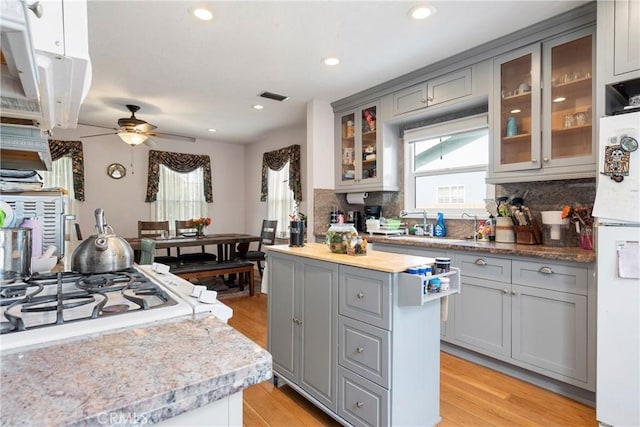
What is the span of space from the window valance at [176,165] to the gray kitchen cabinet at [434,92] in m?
4.20

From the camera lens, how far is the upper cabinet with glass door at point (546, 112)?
2225 millimetres

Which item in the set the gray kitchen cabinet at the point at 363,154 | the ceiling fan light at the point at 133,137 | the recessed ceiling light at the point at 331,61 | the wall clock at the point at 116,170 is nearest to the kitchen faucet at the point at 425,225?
the gray kitchen cabinet at the point at 363,154

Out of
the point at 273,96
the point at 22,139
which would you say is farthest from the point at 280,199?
the point at 22,139

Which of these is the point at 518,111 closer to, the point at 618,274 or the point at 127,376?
the point at 618,274

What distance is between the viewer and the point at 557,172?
2.31 meters

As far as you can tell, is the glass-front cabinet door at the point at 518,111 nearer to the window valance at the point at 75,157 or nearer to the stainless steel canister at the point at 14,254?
the stainless steel canister at the point at 14,254

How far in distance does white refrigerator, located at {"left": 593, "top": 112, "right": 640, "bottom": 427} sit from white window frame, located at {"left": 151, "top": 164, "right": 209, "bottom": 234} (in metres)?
5.90

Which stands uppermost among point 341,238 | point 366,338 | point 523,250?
point 341,238

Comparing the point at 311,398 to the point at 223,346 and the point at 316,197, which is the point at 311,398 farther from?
the point at 316,197

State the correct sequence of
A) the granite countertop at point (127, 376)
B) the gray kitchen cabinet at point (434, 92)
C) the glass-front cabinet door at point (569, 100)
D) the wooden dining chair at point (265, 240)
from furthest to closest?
1. the wooden dining chair at point (265, 240)
2. the gray kitchen cabinet at point (434, 92)
3. the glass-front cabinet door at point (569, 100)
4. the granite countertop at point (127, 376)

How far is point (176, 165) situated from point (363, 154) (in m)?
3.82

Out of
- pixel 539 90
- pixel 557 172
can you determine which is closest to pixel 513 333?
pixel 557 172

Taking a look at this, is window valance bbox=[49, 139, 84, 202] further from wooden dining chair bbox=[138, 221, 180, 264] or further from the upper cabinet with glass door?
the upper cabinet with glass door

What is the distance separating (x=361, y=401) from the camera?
1.65 m
